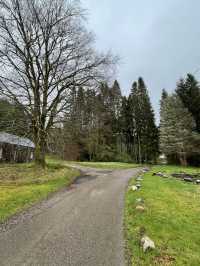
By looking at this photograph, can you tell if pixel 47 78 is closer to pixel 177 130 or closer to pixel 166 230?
pixel 166 230

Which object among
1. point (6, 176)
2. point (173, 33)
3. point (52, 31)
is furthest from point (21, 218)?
point (52, 31)

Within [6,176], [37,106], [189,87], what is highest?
[189,87]

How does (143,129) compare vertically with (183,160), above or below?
above

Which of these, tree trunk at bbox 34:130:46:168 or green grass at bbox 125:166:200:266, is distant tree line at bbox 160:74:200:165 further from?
green grass at bbox 125:166:200:266

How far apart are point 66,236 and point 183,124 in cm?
2932

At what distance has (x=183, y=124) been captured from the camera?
97.0ft

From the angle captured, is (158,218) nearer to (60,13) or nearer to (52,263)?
(52,263)

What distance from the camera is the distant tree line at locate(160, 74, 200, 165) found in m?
28.6

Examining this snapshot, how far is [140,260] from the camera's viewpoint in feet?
10.0

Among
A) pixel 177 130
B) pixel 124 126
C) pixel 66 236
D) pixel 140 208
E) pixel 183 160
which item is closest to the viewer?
pixel 66 236

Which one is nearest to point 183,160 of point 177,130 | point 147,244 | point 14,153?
point 177,130

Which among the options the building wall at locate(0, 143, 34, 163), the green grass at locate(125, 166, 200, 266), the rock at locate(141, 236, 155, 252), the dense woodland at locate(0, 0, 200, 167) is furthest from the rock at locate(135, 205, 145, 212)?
the building wall at locate(0, 143, 34, 163)

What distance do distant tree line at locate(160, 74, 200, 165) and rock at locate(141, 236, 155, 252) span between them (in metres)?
27.2

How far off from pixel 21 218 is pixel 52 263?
251 centimetres
